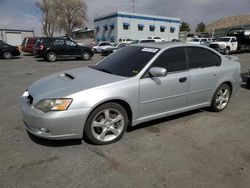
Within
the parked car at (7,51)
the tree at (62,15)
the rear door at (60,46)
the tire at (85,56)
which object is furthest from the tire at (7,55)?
the tree at (62,15)

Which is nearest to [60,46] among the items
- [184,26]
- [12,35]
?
[12,35]

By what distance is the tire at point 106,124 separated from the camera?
3.37 metres

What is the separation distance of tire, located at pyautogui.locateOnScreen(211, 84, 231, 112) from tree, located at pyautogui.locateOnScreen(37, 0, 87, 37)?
6104 cm

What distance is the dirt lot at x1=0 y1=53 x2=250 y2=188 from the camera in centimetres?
272

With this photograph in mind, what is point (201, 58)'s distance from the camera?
4.58 m

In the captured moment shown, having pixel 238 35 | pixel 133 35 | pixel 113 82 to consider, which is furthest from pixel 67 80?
pixel 133 35

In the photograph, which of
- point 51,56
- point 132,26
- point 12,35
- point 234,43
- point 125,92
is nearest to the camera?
point 125,92

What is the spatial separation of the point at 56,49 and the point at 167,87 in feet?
47.5

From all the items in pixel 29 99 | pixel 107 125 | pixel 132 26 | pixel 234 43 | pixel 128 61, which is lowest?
pixel 107 125

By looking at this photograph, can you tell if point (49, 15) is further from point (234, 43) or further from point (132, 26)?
point (234, 43)

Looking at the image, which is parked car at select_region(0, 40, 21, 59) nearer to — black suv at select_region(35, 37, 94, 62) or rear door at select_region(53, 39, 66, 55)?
black suv at select_region(35, 37, 94, 62)

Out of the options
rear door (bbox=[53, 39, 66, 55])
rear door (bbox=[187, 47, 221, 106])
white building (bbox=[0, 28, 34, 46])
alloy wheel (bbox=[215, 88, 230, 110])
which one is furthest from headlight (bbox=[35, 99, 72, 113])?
white building (bbox=[0, 28, 34, 46])

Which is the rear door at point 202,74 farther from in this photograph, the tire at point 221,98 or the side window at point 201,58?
the tire at point 221,98

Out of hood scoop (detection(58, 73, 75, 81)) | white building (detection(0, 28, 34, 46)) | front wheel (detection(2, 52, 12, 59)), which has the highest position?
white building (detection(0, 28, 34, 46))
